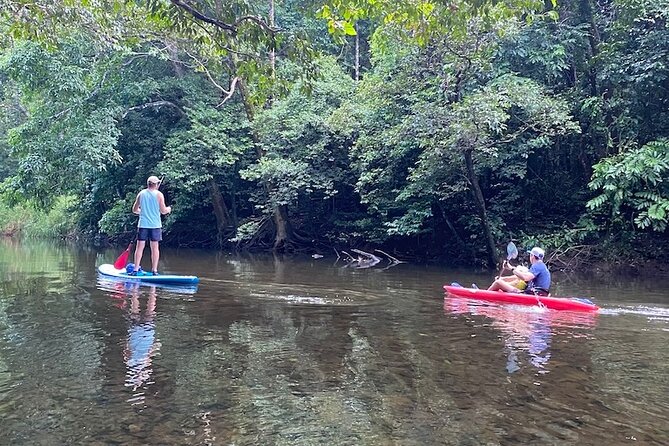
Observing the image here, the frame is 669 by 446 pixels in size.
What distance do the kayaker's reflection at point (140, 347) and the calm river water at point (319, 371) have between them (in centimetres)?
2

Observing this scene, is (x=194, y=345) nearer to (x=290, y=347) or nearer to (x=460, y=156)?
(x=290, y=347)

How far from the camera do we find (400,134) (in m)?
15.2

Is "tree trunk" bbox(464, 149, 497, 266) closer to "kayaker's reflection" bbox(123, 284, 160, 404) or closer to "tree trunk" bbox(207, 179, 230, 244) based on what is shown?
"kayaker's reflection" bbox(123, 284, 160, 404)

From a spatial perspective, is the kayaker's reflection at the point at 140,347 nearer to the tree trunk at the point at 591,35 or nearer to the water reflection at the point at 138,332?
the water reflection at the point at 138,332

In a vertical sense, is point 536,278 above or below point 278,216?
below

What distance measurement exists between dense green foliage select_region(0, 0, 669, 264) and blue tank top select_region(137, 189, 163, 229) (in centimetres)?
259

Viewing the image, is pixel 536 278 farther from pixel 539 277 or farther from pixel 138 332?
pixel 138 332

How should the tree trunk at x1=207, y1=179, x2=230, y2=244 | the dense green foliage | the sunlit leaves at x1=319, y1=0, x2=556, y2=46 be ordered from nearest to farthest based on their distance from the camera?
the sunlit leaves at x1=319, y1=0, x2=556, y2=46 → the dense green foliage → the tree trunk at x1=207, y1=179, x2=230, y2=244

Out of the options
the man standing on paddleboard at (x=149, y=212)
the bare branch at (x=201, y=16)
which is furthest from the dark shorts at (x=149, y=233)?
the bare branch at (x=201, y=16)

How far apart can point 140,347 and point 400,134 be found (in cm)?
1083

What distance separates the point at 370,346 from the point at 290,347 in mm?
714

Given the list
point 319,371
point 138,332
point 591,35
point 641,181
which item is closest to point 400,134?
point 641,181

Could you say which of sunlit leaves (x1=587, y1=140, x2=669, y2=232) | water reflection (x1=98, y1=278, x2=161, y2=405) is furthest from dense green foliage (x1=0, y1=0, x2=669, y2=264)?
water reflection (x1=98, y1=278, x2=161, y2=405)

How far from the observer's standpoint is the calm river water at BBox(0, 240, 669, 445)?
354 centimetres
